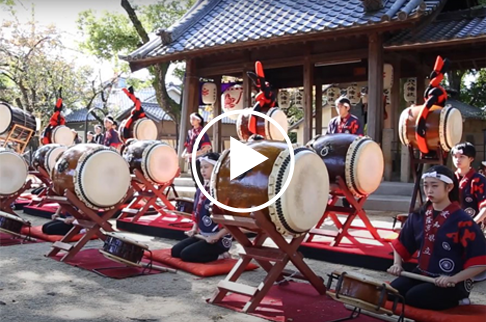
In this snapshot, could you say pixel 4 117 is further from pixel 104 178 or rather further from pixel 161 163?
pixel 104 178

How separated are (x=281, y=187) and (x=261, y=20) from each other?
6300 millimetres

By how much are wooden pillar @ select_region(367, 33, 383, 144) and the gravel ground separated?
3.48m

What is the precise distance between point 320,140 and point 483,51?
14.5ft

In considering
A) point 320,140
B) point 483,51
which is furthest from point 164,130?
point 320,140

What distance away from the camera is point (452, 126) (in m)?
4.86

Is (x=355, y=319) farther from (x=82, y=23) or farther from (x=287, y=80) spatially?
(x=82, y=23)

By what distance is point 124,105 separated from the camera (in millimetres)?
27734

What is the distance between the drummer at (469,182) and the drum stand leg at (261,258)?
1.51m

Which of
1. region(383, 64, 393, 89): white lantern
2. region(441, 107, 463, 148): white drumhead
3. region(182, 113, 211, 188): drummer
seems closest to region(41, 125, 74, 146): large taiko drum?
region(182, 113, 211, 188): drummer

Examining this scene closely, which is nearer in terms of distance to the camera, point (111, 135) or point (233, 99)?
point (111, 135)

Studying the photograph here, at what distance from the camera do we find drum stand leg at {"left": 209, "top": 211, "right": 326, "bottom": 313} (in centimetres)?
313

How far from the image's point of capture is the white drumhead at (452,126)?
480cm

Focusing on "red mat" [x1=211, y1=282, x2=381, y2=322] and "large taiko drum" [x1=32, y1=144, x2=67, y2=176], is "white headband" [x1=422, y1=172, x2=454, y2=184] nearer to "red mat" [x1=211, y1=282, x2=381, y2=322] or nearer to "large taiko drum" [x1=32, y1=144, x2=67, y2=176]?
"red mat" [x1=211, y1=282, x2=381, y2=322]

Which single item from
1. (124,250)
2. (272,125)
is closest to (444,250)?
(124,250)
